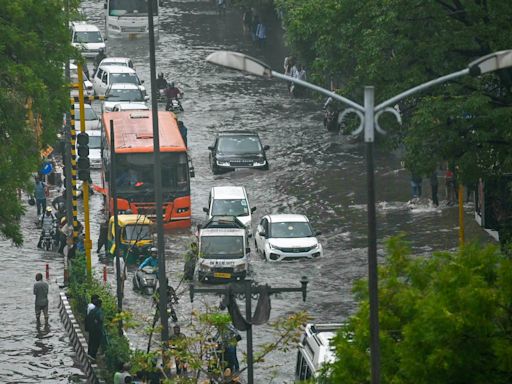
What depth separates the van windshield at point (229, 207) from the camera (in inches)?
2077

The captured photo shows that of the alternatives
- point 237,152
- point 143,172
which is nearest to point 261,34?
point 237,152

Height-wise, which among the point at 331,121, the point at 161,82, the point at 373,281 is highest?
the point at 161,82

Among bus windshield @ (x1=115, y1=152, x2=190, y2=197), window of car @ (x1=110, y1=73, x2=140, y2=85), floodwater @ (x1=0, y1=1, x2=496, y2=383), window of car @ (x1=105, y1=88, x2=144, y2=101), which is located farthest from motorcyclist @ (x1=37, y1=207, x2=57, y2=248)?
window of car @ (x1=110, y1=73, x2=140, y2=85)

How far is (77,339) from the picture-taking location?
40.6 metres

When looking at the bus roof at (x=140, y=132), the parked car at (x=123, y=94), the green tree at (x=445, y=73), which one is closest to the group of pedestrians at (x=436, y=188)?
the bus roof at (x=140, y=132)

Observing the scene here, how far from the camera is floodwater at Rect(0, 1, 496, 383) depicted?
41.9 m

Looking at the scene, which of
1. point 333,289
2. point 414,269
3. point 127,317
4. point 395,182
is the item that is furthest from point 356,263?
point 414,269

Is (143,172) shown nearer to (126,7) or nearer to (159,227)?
(159,227)

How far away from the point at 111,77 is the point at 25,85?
112 feet

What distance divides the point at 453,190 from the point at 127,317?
22.6 metres

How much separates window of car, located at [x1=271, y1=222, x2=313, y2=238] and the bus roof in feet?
17.7

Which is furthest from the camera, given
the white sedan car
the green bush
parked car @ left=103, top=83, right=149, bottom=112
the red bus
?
parked car @ left=103, top=83, right=149, bottom=112

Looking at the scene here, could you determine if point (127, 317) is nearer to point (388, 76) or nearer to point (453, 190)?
point (388, 76)

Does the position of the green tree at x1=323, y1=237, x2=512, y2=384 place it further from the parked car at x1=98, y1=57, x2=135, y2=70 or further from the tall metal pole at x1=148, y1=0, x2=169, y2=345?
the parked car at x1=98, y1=57, x2=135, y2=70
